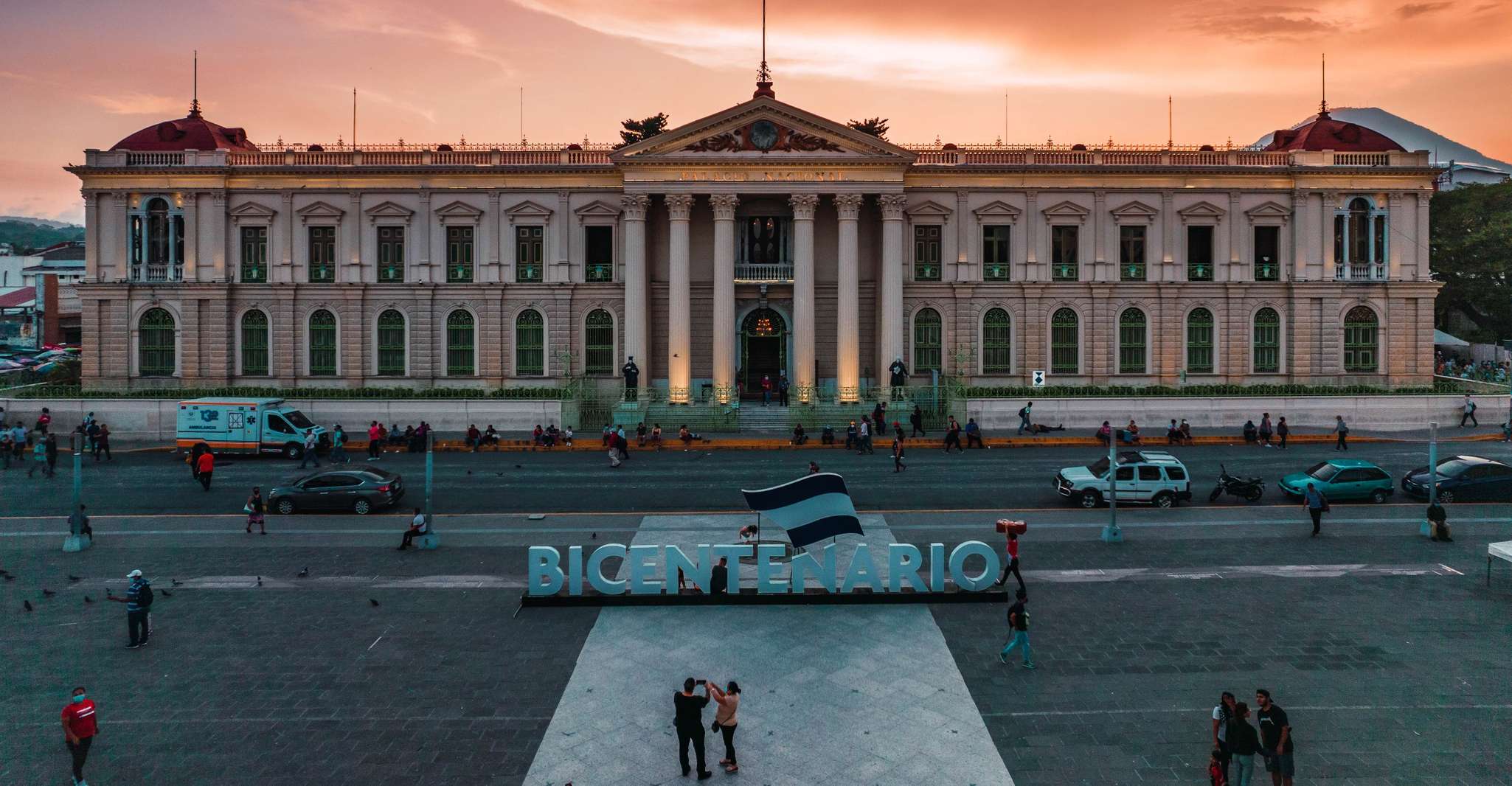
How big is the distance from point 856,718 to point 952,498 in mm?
17622

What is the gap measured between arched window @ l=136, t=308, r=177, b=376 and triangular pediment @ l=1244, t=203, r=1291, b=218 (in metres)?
63.9

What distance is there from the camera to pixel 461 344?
55594 mm

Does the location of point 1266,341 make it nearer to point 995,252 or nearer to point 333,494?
point 995,252

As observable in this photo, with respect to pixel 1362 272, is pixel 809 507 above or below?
below

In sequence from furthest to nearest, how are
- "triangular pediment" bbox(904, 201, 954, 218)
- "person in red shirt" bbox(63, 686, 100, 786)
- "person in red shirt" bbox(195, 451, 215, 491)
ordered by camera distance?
"triangular pediment" bbox(904, 201, 954, 218) < "person in red shirt" bbox(195, 451, 215, 491) < "person in red shirt" bbox(63, 686, 100, 786)

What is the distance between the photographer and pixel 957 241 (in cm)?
5556

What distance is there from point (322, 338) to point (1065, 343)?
44403 millimetres

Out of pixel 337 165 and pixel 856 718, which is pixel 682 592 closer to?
pixel 856 718

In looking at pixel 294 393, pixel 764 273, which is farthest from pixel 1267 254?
pixel 294 393

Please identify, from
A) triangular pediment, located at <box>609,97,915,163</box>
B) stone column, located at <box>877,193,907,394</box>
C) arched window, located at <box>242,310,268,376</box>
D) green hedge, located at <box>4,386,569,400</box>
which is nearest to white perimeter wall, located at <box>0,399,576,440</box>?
green hedge, located at <box>4,386,569,400</box>

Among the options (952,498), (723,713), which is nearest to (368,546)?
(723,713)

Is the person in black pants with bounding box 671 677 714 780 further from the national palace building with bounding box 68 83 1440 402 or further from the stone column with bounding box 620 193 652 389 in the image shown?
the national palace building with bounding box 68 83 1440 402

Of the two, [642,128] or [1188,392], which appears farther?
[642,128]

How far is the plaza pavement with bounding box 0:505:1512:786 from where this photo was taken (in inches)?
536
